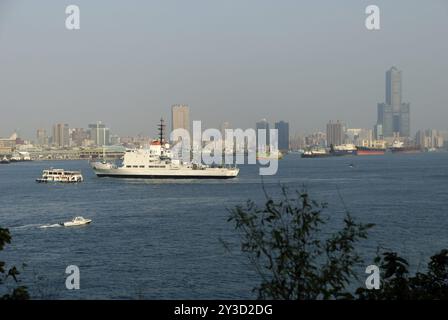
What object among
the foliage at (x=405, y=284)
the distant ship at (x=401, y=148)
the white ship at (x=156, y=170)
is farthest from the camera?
the distant ship at (x=401, y=148)

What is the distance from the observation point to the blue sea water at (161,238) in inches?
474

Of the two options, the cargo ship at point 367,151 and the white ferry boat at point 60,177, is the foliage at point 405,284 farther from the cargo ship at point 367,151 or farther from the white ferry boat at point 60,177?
the cargo ship at point 367,151

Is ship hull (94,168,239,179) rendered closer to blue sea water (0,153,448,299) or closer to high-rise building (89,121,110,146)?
blue sea water (0,153,448,299)

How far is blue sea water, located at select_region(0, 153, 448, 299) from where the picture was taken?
12.0 metres

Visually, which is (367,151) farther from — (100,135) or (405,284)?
(405,284)

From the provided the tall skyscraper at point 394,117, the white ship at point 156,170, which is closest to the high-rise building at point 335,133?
the tall skyscraper at point 394,117

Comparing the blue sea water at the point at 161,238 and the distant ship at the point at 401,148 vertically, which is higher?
the distant ship at the point at 401,148

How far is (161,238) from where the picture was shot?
18234mm

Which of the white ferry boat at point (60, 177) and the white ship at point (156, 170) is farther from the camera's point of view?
the white ship at point (156, 170)

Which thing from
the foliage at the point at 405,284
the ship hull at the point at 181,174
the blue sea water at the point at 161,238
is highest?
the foliage at the point at 405,284

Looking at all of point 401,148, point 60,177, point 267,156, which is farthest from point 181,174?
point 401,148
